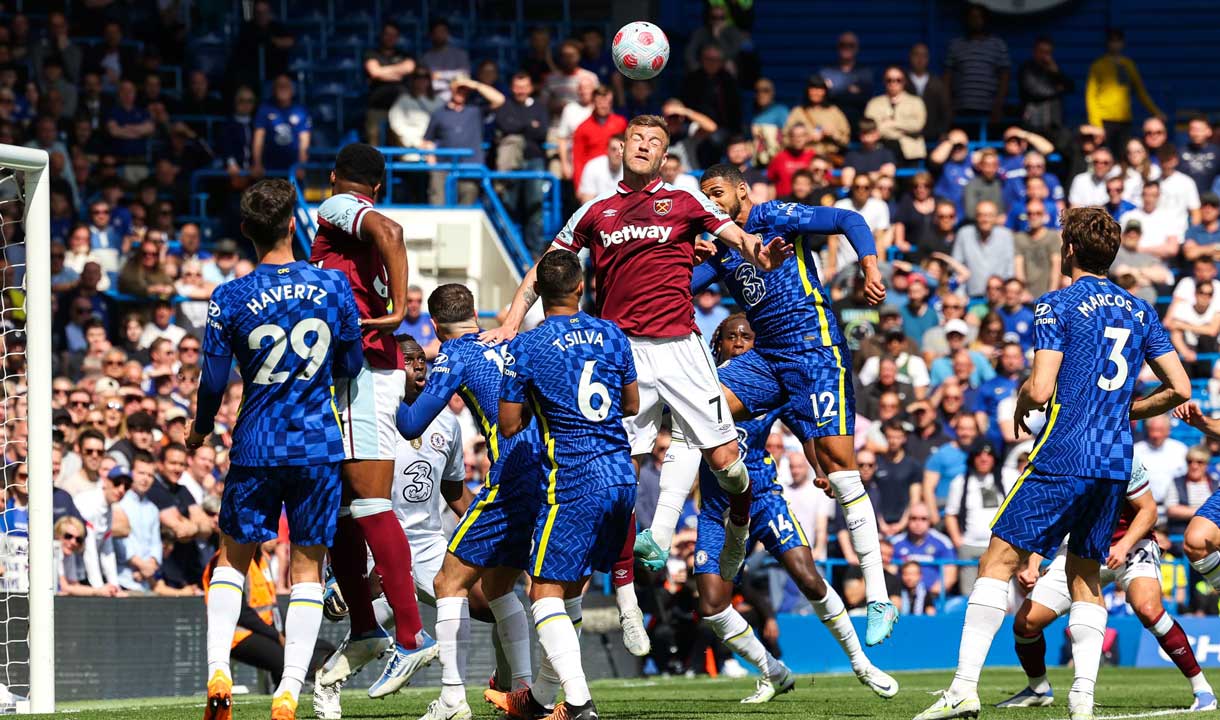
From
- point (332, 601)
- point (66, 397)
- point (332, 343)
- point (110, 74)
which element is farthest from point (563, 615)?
point (110, 74)

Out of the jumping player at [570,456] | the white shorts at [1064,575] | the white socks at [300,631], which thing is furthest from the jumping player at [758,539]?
the white socks at [300,631]

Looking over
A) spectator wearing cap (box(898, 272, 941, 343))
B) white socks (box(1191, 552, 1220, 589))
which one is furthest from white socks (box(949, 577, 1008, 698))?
spectator wearing cap (box(898, 272, 941, 343))

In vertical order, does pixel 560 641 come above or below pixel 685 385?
below

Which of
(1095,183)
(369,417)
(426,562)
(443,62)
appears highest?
(443,62)

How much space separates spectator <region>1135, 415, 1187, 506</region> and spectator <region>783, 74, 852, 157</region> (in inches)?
214

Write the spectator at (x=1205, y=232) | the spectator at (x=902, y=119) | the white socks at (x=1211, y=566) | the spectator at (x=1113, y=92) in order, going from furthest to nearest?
the spectator at (x=1113, y=92) < the spectator at (x=902, y=119) < the spectator at (x=1205, y=232) < the white socks at (x=1211, y=566)

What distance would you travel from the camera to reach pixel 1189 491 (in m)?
18.8

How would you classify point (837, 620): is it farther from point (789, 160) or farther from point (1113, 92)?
point (1113, 92)

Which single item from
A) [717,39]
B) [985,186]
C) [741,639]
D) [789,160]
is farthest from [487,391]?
[717,39]

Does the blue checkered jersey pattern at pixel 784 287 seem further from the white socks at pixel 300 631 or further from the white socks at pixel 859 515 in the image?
the white socks at pixel 300 631

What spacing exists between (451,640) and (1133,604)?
440 centimetres

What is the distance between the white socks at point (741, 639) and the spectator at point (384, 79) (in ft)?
35.8

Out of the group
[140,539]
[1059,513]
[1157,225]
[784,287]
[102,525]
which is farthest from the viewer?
[1157,225]

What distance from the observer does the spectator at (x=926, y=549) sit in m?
18.3
